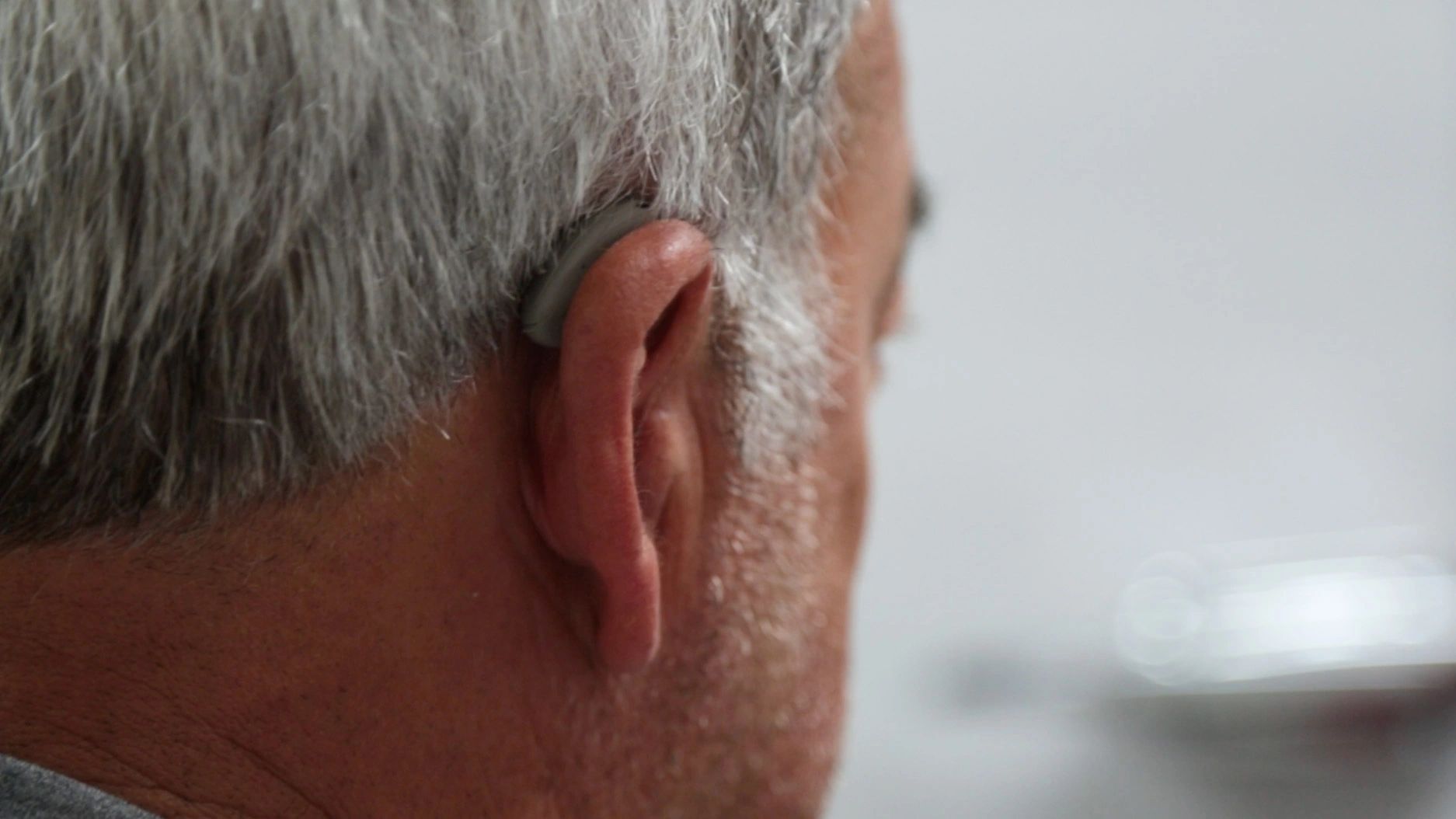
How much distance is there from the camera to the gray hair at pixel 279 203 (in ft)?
1.15

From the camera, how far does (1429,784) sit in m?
1.23

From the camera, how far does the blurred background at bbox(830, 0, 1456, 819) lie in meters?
1.34

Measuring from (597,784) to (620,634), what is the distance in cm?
6

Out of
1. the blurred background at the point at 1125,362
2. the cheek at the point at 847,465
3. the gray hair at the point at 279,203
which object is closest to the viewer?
the gray hair at the point at 279,203

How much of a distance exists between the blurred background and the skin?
902mm

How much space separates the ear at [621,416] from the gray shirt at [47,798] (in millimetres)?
139

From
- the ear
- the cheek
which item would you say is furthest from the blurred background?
the ear

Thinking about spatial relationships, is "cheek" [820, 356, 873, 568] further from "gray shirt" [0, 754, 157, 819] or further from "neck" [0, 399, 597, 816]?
"gray shirt" [0, 754, 157, 819]

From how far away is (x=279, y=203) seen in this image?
0.36 m

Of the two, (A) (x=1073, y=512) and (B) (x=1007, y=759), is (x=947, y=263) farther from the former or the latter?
(B) (x=1007, y=759)

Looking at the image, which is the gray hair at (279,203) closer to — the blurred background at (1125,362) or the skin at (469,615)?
the skin at (469,615)

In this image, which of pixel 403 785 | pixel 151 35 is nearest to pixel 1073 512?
pixel 403 785

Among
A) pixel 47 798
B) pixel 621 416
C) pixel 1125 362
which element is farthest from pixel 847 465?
pixel 1125 362

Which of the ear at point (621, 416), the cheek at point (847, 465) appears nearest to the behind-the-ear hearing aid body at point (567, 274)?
the ear at point (621, 416)
